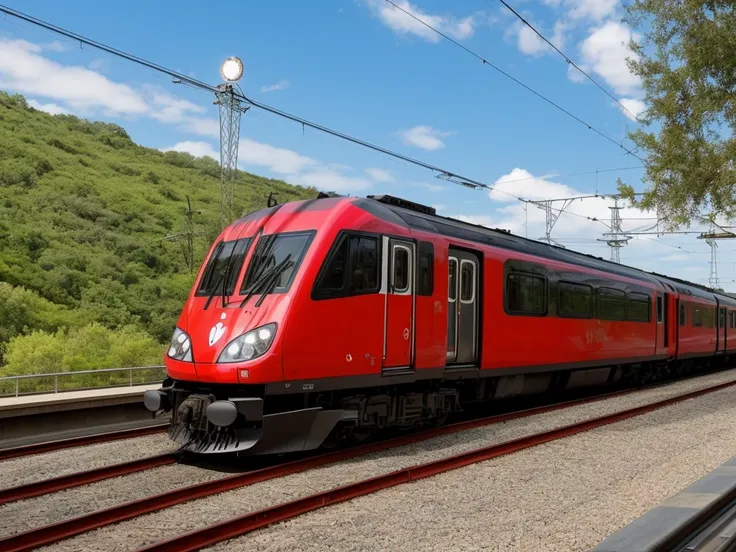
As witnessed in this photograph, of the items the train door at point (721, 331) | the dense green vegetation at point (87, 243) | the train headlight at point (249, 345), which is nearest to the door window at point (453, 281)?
the train headlight at point (249, 345)

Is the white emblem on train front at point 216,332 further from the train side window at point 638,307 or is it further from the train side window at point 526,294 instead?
the train side window at point 638,307

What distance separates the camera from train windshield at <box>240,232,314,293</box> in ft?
26.7

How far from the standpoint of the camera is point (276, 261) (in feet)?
27.6

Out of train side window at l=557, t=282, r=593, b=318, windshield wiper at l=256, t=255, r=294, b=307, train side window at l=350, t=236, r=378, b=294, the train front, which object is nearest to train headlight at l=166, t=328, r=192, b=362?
the train front

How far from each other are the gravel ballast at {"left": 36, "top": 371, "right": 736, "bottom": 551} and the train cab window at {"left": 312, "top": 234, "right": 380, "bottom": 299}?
6.66 feet

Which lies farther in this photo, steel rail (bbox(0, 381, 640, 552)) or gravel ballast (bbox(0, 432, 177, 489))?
gravel ballast (bbox(0, 432, 177, 489))

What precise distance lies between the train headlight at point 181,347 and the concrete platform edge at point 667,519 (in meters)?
5.19

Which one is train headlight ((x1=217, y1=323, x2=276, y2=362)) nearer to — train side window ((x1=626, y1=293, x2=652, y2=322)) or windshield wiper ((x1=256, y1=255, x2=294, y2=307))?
windshield wiper ((x1=256, y1=255, x2=294, y2=307))

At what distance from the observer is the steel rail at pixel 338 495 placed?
5.31m

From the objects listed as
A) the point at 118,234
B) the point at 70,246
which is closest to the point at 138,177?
the point at 118,234

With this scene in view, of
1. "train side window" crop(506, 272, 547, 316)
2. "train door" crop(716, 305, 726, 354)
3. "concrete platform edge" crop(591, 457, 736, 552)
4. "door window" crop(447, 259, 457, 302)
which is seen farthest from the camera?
"train door" crop(716, 305, 726, 354)

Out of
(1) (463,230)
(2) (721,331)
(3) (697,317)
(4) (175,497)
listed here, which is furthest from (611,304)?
(2) (721,331)

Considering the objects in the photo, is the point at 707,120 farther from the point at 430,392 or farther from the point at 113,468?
the point at 113,468

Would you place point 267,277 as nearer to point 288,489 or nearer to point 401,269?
point 401,269
